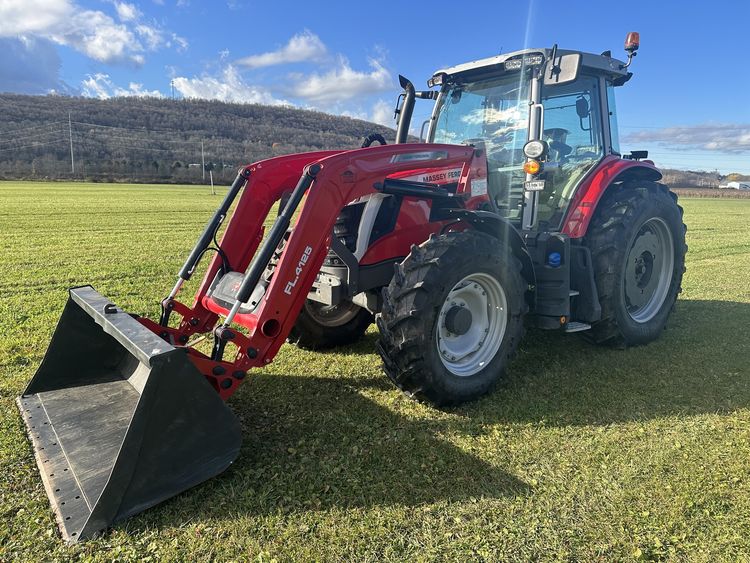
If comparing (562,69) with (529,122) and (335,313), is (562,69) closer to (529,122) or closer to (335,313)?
(529,122)

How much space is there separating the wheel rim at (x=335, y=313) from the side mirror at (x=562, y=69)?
262cm

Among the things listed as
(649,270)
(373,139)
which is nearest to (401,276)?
(373,139)

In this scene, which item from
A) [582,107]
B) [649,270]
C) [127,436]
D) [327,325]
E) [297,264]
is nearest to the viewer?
[127,436]

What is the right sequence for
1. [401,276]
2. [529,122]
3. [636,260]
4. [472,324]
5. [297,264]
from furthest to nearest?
[636,260]
[529,122]
[472,324]
[401,276]
[297,264]

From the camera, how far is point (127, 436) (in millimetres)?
2572

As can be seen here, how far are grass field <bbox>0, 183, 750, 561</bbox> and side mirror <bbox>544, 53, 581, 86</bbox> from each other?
247 centimetres

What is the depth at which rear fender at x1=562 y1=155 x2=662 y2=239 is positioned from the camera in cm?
485

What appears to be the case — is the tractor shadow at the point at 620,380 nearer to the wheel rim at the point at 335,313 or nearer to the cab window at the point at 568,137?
the cab window at the point at 568,137

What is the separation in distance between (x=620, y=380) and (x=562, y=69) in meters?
2.66

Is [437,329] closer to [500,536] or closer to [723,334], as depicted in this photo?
[500,536]

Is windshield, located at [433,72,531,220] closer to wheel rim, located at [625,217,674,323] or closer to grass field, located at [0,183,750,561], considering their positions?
wheel rim, located at [625,217,674,323]

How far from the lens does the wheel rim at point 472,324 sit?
157 inches

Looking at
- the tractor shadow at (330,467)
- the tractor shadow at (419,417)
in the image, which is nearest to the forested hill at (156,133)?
the tractor shadow at (419,417)

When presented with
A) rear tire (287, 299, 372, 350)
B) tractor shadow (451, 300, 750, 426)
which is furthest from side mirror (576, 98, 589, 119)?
rear tire (287, 299, 372, 350)
